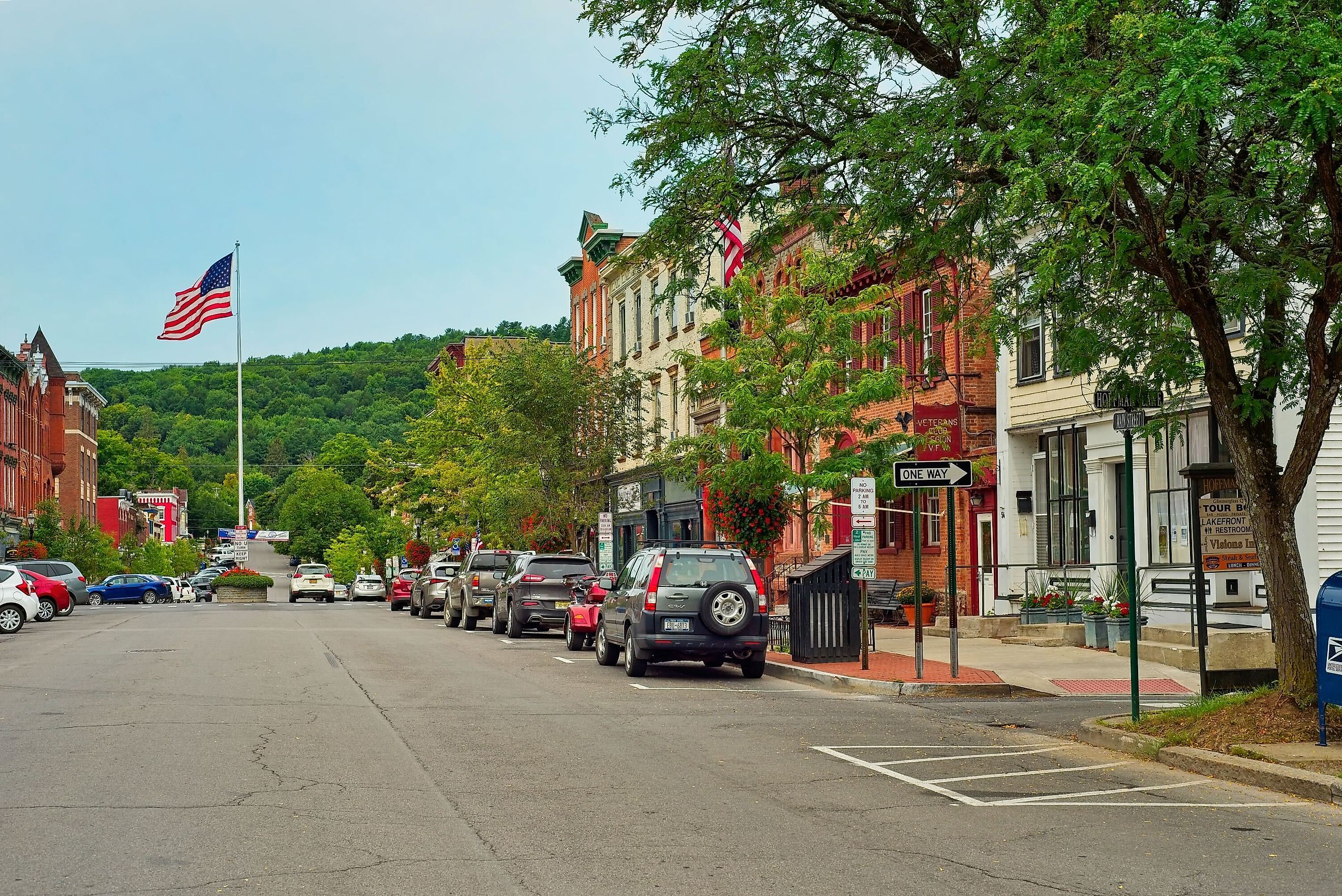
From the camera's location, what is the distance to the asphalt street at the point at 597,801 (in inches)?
293

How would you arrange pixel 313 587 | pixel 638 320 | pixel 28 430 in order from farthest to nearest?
pixel 28 430, pixel 313 587, pixel 638 320

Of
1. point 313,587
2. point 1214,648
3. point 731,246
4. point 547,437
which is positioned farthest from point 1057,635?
point 313,587

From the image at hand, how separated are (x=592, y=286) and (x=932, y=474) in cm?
4242

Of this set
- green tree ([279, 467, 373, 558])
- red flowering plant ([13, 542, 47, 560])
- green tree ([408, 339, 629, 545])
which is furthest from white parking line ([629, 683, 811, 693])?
green tree ([279, 467, 373, 558])

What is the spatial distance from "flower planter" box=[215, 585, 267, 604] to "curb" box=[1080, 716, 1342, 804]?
200 ft

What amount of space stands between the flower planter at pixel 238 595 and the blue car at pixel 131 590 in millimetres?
2793

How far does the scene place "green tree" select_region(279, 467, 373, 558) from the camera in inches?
5679

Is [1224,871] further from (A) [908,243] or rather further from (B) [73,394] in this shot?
(B) [73,394]

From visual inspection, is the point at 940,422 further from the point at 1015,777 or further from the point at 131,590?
the point at 131,590

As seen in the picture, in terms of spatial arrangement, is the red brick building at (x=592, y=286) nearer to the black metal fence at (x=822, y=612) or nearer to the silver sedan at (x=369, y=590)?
the silver sedan at (x=369, y=590)

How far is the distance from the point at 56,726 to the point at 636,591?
835 cm

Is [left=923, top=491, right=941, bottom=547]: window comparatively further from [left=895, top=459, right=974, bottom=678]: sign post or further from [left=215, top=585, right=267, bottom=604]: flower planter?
[left=215, top=585, right=267, bottom=604]: flower planter

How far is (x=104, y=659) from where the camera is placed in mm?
23156

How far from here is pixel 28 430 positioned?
265 ft
